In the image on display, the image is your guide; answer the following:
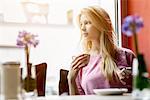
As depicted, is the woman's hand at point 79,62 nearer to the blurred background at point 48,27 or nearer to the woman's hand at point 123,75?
the woman's hand at point 123,75

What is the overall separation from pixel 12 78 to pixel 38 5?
9.53 ft

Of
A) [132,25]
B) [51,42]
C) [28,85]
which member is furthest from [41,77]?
[51,42]

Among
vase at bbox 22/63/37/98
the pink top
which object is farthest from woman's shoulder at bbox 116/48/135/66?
vase at bbox 22/63/37/98

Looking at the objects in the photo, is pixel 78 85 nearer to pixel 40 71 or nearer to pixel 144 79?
pixel 40 71

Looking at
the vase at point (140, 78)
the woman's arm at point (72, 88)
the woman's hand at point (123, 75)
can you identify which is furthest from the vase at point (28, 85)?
the woman's hand at point (123, 75)

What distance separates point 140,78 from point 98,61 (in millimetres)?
902

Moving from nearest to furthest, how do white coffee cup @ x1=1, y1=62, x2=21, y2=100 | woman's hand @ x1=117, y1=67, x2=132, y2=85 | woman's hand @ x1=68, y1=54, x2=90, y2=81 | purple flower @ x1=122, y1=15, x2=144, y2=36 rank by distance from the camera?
purple flower @ x1=122, y1=15, x2=144, y2=36 < white coffee cup @ x1=1, y1=62, x2=21, y2=100 < woman's hand @ x1=117, y1=67, x2=132, y2=85 < woman's hand @ x1=68, y1=54, x2=90, y2=81

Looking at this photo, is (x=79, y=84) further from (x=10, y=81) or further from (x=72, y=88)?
(x=10, y=81)

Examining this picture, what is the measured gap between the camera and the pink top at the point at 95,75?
2.26m

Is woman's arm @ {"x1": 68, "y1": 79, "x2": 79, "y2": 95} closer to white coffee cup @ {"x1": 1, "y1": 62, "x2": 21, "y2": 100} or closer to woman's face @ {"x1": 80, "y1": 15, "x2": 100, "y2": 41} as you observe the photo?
woman's face @ {"x1": 80, "y1": 15, "x2": 100, "y2": 41}

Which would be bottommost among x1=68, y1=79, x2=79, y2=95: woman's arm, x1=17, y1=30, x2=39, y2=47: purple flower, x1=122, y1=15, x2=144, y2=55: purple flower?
x1=68, y1=79, x2=79, y2=95: woman's arm

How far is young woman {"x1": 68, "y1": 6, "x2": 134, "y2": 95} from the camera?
2.24m

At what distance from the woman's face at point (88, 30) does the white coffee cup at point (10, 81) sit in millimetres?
779

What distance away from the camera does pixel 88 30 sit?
2.32m
